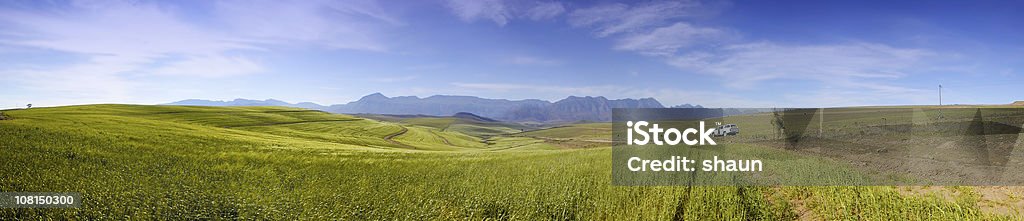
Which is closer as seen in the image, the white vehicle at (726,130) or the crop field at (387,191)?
the crop field at (387,191)

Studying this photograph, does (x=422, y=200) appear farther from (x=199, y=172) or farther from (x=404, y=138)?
(x=404, y=138)

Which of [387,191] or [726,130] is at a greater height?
[726,130]

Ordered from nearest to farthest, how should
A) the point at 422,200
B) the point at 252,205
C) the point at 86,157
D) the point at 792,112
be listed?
the point at 252,205
the point at 422,200
the point at 86,157
the point at 792,112

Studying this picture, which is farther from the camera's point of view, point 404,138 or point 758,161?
point 404,138

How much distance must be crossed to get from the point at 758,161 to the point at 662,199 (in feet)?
39.3

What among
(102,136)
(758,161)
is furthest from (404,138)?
(758,161)

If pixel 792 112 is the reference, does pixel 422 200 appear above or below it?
below

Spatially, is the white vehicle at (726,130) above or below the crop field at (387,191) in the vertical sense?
above

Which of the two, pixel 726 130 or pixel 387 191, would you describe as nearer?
pixel 387 191

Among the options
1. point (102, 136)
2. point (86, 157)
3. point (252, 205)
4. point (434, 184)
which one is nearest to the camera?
point (252, 205)

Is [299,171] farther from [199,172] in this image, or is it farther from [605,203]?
[605,203]

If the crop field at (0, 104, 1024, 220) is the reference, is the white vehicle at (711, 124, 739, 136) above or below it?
above

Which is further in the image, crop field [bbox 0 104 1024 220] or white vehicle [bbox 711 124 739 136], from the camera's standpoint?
white vehicle [bbox 711 124 739 136]

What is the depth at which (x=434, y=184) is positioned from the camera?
58.2 feet
